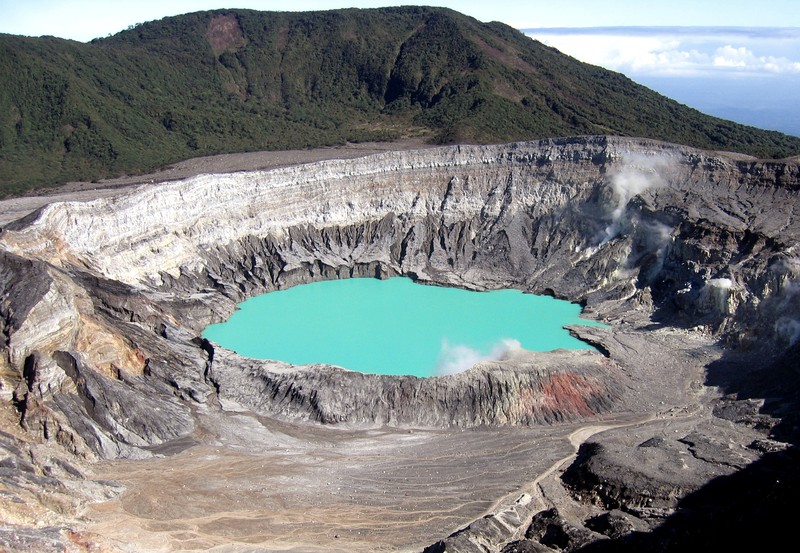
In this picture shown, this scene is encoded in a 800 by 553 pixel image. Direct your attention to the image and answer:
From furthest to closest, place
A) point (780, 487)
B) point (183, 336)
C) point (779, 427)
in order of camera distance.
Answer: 1. point (183, 336)
2. point (779, 427)
3. point (780, 487)

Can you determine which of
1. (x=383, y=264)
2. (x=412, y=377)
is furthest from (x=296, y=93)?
(x=412, y=377)

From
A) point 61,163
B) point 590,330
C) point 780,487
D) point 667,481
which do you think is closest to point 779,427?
point 667,481

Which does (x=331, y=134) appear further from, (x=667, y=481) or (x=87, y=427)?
(x=667, y=481)

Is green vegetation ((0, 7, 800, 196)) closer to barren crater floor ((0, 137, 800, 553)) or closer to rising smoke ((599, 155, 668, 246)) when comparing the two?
rising smoke ((599, 155, 668, 246))

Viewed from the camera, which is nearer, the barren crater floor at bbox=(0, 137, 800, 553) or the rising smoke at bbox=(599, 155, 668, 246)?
the barren crater floor at bbox=(0, 137, 800, 553)

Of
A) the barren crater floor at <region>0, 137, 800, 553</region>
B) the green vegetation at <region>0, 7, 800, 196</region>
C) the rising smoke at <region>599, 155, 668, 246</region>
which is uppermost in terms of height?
the green vegetation at <region>0, 7, 800, 196</region>

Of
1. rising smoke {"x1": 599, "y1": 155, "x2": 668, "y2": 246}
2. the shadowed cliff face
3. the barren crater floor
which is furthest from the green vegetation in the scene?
the barren crater floor

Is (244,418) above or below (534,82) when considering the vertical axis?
below

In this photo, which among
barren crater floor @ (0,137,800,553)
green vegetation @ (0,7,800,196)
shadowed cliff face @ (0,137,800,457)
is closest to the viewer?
barren crater floor @ (0,137,800,553)

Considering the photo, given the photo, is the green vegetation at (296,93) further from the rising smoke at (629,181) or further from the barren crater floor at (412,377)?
the barren crater floor at (412,377)
